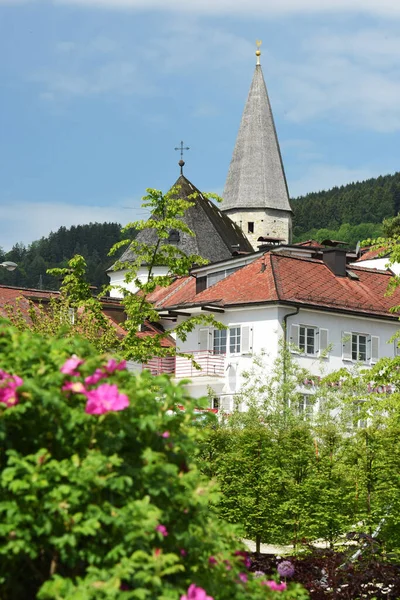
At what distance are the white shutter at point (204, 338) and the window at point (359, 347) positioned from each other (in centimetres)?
668

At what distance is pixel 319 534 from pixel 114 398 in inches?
493

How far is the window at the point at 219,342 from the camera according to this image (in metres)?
52.2

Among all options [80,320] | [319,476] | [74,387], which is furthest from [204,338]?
[74,387]

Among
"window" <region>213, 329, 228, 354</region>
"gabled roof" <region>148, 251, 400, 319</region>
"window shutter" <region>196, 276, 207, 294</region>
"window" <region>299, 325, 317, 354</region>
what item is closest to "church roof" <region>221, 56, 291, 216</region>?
"window shutter" <region>196, 276, 207, 294</region>

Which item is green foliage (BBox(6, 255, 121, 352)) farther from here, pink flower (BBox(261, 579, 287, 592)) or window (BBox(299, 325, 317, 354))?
window (BBox(299, 325, 317, 354))

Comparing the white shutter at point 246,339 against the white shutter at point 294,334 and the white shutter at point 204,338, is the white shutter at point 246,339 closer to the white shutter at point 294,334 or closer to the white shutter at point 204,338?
the white shutter at point 294,334

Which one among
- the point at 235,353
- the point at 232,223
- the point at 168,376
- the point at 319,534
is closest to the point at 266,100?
the point at 232,223

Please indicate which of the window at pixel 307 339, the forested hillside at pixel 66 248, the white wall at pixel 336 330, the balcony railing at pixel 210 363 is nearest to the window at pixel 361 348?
the white wall at pixel 336 330

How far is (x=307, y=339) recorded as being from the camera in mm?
51094

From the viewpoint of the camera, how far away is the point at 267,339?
50.4m

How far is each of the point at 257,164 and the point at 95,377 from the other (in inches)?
3674

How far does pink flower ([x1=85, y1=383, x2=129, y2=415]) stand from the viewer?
5289mm

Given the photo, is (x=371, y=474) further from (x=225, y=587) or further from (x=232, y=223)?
(x=232, y=223)

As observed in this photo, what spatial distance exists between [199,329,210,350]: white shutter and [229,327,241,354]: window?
1.36 metres
